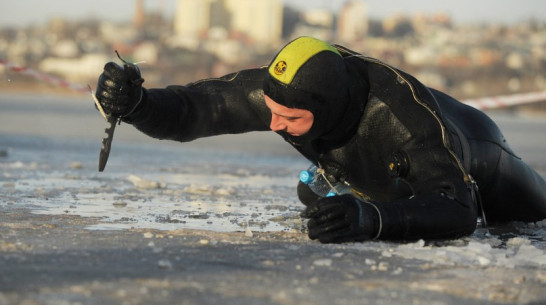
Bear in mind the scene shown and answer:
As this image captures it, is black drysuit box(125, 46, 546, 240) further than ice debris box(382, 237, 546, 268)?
Yes

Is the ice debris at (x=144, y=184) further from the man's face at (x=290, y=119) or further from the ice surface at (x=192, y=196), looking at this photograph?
the man's face at (x=290, y=119)

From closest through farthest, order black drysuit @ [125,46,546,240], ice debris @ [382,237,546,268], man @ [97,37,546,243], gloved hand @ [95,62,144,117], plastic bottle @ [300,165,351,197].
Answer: ice debris @ [382,237,546,268] < man @ [97,37,546,243] < black drysuit @ [125,46,546,240] < gloved hand @ [95,62,144,117] < plastic bottle @ [300,165,351,197]

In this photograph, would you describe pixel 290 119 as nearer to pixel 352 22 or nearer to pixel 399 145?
pixel 399 145

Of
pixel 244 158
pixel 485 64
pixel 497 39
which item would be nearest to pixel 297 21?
pixel 497 39

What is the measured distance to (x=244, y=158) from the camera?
12539 millimetres

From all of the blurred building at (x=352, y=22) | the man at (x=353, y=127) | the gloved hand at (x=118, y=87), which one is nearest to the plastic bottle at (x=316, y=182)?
the man at (x=353, y=127)

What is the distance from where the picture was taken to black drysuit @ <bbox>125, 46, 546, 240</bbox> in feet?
14.8

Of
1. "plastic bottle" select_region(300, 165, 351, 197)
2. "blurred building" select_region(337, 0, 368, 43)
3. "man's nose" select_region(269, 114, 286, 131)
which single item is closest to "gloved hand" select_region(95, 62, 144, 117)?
"man's nose" select_region(269, 114, 286, 131)

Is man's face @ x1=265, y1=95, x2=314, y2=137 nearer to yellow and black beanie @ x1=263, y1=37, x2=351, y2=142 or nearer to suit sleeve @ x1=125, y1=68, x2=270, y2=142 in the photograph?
yellow and black beanie @ x1=263, y1=37, x2=351, y2=142

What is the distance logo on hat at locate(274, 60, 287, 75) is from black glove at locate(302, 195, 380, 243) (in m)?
0.60

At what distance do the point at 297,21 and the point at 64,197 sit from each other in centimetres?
14143

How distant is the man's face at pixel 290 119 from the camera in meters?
4.47

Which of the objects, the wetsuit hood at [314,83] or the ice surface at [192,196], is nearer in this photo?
the ice surface at [192,196]

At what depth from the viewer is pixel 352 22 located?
139625mm
